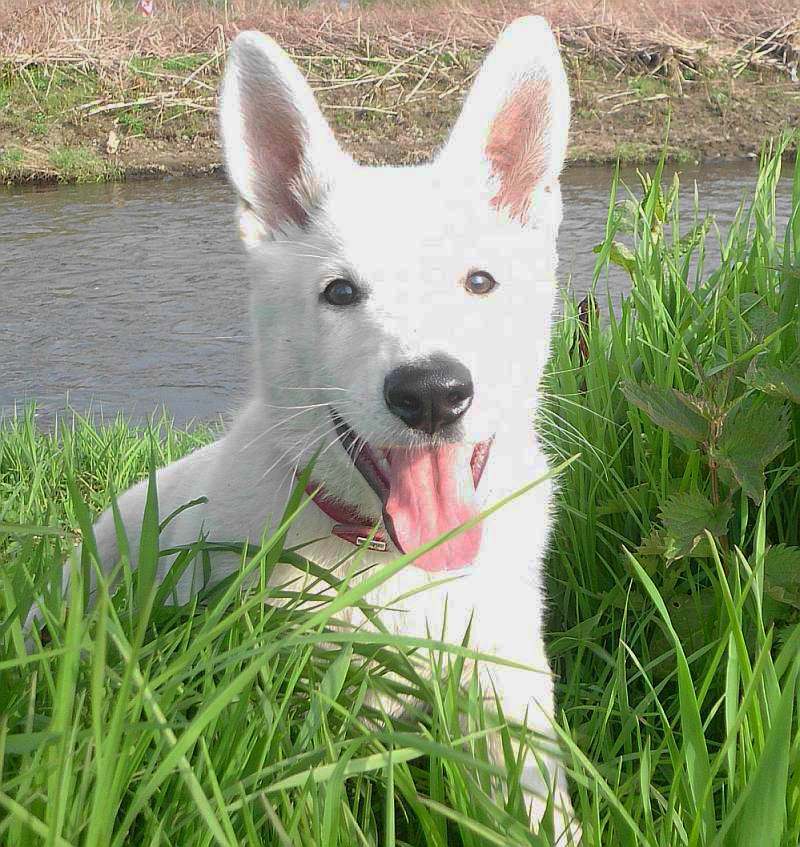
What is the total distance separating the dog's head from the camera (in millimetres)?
2209

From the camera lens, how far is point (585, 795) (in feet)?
5.13

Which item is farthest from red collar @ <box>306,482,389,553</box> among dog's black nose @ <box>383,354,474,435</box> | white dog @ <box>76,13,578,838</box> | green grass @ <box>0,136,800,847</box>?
dog's black nose @ <box>383,354,474,435</box>

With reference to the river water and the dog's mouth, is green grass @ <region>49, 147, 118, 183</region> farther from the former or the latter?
the dog's mouth

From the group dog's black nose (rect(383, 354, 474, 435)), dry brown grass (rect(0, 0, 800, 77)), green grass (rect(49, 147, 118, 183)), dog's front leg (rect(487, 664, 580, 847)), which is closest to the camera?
dog's front leg (rect(487, 664, 580, 847))

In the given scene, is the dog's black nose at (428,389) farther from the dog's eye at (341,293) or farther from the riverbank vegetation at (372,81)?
the riverbank vegetation at (372,81)

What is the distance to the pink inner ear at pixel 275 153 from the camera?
2.55m

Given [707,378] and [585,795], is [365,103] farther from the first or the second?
[585,795]

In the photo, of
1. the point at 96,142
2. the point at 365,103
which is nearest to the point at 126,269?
the point at 96,142

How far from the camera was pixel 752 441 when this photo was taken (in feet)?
7.29

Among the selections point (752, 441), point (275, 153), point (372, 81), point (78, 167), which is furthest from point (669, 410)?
point (372, 81)

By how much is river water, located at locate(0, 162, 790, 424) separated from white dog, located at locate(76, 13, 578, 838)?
251cm

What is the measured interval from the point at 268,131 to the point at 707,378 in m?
1.32

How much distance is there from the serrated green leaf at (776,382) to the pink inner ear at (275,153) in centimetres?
131

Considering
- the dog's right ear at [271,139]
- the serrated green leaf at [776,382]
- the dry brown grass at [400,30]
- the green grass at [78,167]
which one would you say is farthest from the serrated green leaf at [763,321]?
the dry brown grass at [400,30]
